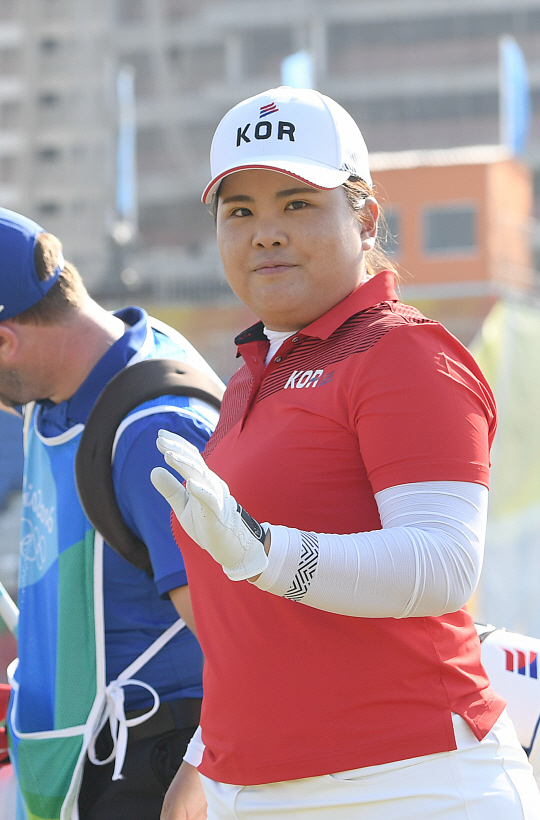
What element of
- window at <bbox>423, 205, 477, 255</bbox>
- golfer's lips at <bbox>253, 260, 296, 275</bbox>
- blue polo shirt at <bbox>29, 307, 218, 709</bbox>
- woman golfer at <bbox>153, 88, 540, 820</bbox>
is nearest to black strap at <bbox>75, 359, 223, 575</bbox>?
blue polo shirt at <bbox>29, 307, 218, 709</bbox>

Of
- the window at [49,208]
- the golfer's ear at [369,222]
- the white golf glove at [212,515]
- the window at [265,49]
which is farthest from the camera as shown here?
the window at [265,49]

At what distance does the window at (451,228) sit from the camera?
63.7 feet

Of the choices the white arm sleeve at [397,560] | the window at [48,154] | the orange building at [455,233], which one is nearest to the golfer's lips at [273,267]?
the white arm sleeve at [397,560]

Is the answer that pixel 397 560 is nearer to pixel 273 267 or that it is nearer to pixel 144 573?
pixel 273 267

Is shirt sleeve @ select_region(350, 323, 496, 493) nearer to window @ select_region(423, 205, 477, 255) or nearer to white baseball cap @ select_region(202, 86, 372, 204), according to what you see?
white baseball cap @ select_region(202, 86, 372, 204)

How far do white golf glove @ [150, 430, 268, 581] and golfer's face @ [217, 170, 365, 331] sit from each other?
44cm

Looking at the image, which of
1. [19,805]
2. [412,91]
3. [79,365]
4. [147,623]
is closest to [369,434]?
[147,623]

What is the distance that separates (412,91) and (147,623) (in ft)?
173

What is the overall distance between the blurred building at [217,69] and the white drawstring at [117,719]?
149 feet

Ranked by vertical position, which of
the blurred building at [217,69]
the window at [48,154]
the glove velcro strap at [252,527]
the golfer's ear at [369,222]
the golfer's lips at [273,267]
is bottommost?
the glove velcro strap at [252,527]

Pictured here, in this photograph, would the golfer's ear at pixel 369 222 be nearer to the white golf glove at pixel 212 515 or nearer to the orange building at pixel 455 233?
the white golf glove at pixel 212 515

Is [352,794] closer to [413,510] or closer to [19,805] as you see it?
[413,510]

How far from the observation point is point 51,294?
215 cm

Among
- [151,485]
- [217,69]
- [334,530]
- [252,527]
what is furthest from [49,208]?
[252,527]
